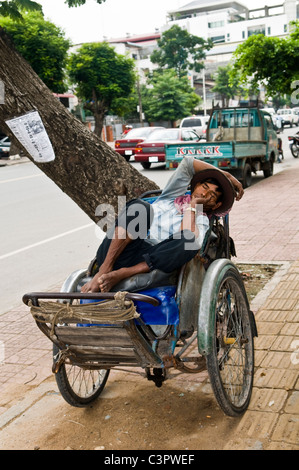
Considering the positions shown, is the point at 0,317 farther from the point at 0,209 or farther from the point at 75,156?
the point at 0,209

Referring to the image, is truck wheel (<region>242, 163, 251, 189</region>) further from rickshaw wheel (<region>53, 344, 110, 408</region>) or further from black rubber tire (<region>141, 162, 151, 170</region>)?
rickshaw wheel (<region>53, 344, 110, 408</region>)

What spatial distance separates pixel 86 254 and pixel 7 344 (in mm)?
3269

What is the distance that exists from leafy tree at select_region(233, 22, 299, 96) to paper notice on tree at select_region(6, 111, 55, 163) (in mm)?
12473

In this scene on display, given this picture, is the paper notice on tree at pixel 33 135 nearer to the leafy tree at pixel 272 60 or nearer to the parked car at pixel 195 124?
the leafy tree at pixel 272 60

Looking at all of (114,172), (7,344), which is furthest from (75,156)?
(7,344)

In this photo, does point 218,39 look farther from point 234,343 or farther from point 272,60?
point 234,343

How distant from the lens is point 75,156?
462 cm

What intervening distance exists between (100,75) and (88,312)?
3503cm

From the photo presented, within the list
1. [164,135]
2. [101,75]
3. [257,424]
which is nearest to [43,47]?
[101,75]

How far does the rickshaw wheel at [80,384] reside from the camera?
321cm

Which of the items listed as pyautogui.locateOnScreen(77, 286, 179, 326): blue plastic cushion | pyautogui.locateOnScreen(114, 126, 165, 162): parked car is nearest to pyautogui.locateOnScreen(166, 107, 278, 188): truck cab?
pyautogui.locateOnScreen(114, 126, 165, 162): parked car

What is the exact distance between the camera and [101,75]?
35781 mm

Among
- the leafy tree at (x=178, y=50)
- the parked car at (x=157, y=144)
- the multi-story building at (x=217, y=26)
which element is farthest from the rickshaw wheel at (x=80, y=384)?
the multi-story building at (x=217, y=26)

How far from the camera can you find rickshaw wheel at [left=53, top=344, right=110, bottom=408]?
10.5ft
